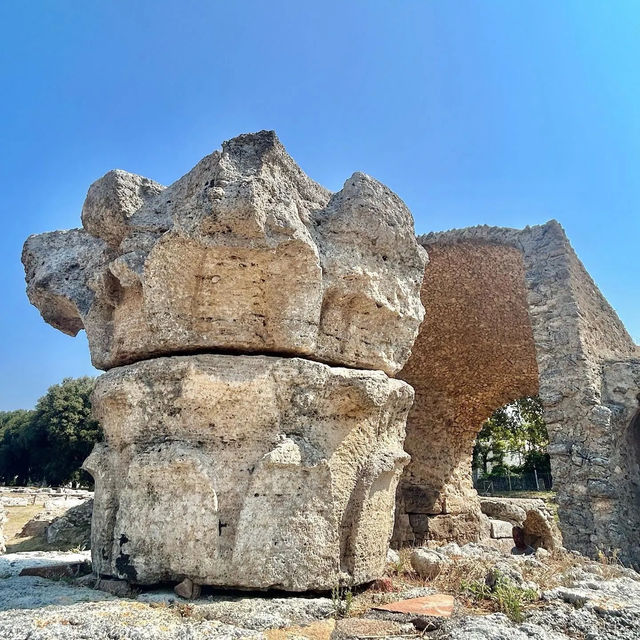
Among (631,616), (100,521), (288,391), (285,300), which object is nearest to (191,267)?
(285,300)

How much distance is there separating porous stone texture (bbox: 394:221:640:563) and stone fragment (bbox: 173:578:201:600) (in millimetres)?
4665

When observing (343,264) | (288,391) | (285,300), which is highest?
(343,264)

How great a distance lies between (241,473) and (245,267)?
936 millimetres

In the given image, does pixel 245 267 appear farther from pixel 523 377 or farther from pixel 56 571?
pixel 523 377

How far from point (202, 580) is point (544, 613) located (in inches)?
51.7

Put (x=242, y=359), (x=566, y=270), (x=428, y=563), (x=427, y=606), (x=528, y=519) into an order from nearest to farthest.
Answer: (x=427, y=606) → (x=242, y=359) → (x=428, y=563) → (x=566, y=270) → (x=528, y=519)

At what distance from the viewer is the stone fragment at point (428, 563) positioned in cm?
288

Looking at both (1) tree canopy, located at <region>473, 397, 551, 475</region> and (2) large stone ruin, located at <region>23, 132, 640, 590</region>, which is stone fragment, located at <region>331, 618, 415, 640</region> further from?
(1) tree canopy, located at <region>473, 397, 551, 475</region>

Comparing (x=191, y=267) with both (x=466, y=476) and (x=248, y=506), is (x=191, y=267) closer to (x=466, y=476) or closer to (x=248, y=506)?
(x=248, y=506)

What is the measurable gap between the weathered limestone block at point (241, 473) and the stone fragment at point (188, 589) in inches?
1.0

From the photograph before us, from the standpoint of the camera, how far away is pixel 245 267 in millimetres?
2568

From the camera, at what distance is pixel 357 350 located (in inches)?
111

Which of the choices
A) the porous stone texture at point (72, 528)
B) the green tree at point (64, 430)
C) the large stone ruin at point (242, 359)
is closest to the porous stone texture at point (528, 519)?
the porous stone texture at point (72, 528)

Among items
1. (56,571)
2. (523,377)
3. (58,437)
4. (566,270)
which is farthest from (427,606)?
(58,437)
